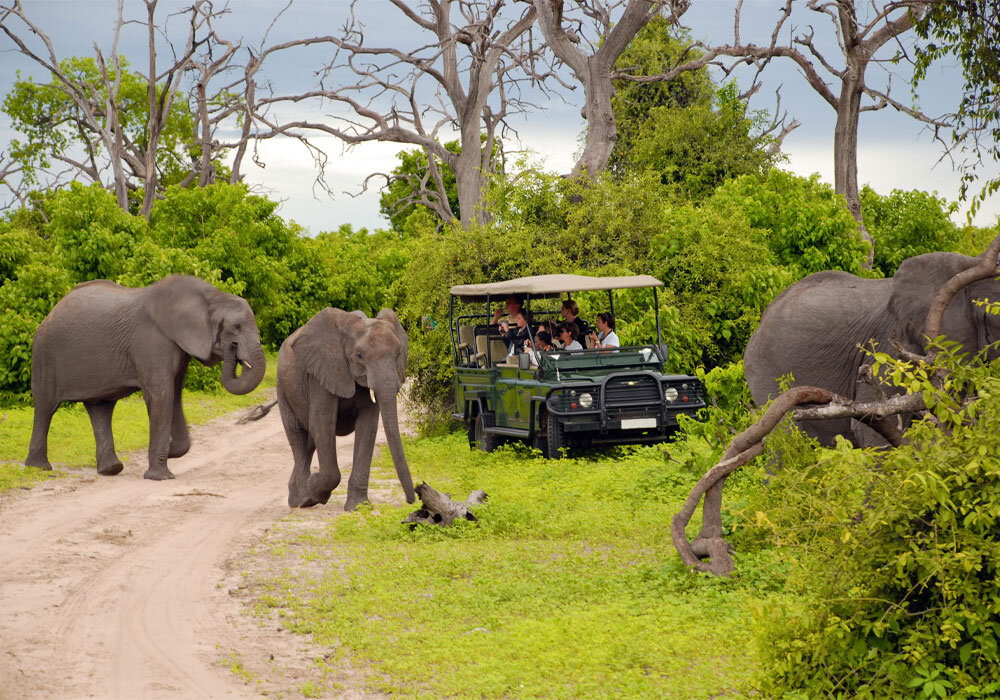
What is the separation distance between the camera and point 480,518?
9773 millimetres

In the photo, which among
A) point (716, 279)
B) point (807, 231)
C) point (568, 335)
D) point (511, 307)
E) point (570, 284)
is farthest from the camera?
point (807, 231)

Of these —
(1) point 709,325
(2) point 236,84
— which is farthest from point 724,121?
(1) point 709,325

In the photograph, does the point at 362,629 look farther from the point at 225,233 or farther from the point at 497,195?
the point at 225,233

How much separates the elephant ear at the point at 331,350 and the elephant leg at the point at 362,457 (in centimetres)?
34

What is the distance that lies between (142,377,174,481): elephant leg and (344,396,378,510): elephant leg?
365 cm

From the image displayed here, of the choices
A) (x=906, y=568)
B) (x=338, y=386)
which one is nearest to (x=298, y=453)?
(x=338, y=386)

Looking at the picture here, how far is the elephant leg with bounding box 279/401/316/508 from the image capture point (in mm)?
11609

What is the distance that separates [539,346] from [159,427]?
4817 mm

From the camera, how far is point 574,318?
14.8 m

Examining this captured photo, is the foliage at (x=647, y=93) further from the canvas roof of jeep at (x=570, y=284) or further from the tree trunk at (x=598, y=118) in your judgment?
the canvas roof of jeep at (x=570, y=284)

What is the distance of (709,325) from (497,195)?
16.5 ft

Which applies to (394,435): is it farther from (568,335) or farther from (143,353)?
(143,353)

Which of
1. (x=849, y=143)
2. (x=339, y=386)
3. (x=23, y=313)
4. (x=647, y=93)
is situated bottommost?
(x=339, y=386)

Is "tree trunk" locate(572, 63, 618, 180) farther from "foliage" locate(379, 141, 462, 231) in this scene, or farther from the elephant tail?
"foliage" locate(379, 141, 462, 231)
